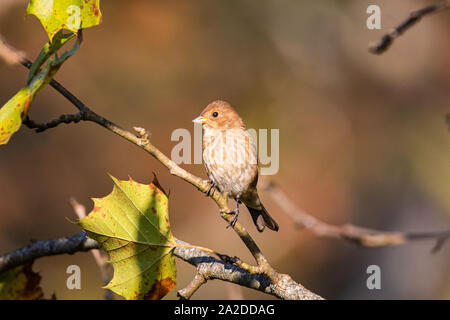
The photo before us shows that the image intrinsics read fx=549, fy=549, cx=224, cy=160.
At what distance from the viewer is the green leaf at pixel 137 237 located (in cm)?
190

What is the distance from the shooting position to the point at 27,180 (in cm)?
688

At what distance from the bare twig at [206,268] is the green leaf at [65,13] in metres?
0.82

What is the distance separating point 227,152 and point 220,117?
0.86ft

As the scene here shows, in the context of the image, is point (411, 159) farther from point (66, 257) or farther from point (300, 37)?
point (66, 257)

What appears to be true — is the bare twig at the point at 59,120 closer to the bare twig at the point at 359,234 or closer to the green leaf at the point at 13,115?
the green leaf at the point at 13,115

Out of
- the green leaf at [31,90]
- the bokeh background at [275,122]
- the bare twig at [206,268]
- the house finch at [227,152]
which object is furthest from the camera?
the bokeh background at [275,122]

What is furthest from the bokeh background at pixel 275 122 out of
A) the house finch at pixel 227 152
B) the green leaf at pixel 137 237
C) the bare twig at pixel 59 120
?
the bare twig at pixel 59 120

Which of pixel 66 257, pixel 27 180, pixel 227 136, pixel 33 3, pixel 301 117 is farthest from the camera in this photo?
pixel 301 117

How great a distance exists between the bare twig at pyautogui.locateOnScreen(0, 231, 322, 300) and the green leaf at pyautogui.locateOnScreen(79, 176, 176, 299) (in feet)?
0.34

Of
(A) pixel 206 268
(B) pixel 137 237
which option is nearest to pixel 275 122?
(A) pixel 206 268

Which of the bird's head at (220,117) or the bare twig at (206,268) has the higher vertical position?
the bird's head at (220,117)

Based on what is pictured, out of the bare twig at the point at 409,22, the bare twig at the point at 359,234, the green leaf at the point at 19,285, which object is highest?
the bare twig at the point at 409,22

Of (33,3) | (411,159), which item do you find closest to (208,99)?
(411,159)

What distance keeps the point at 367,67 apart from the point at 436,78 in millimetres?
936
